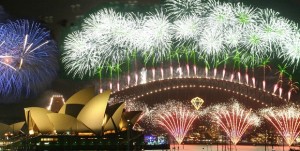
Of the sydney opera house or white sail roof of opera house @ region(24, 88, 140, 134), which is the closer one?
white sail roof of opera house @ region(24, 88, 140, 134)

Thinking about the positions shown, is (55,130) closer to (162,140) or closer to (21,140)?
(21,140)

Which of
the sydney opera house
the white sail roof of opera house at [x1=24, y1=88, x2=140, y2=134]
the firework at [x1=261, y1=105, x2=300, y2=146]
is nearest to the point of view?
the white sail roof of opera house at [x1=24, y1=88, x2=140, y2=134]

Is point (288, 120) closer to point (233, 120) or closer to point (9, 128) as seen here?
point (233, 120)

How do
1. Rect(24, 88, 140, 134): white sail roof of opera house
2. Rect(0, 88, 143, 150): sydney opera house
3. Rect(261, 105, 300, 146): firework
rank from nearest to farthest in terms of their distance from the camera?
Rect(24, 88, 140, 134): white sail roof of opera house → Rect(0, 88, 143, 150): sydney opera house → Rect(261, 105, 300, 146): firework

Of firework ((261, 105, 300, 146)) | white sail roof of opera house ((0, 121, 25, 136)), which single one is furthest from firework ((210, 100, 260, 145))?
white sail roof of opera house ((0, 121, 25, 136))

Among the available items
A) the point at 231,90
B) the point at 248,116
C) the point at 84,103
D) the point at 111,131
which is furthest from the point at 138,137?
the point at 231,90

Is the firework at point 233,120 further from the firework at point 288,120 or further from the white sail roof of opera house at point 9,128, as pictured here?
the white sail roof of opera house at point 9,128

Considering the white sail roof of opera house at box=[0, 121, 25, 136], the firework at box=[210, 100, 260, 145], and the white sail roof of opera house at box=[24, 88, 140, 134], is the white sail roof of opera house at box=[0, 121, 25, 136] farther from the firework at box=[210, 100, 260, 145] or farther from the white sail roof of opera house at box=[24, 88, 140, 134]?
the firework at box=[210, 100, 260, 145]

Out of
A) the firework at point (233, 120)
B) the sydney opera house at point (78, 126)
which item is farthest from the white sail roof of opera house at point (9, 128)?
the firework at point (233, 120)

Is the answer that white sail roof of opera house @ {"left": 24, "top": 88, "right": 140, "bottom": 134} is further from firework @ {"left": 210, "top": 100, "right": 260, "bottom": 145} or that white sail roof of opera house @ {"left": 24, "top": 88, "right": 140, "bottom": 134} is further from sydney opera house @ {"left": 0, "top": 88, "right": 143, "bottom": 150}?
firework @ {"left": 210, "top": 100, "right": 260, "bottom": 145}
